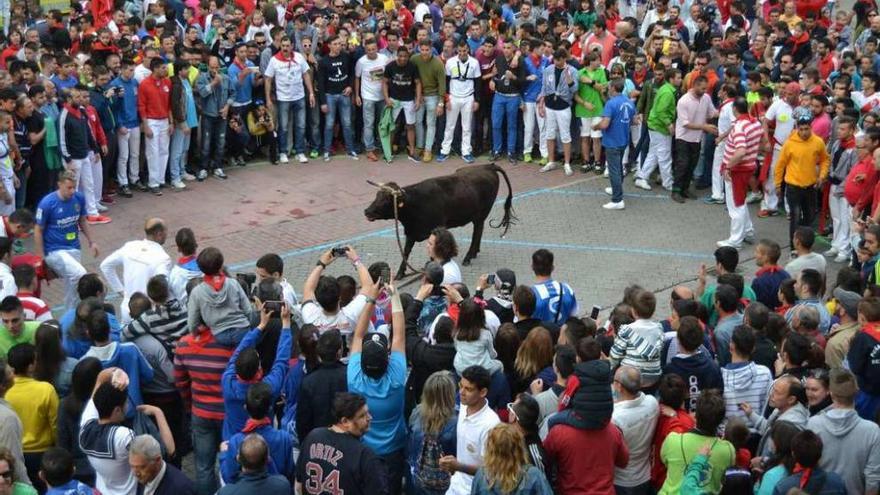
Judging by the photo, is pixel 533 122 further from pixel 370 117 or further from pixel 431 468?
pixel 431 468

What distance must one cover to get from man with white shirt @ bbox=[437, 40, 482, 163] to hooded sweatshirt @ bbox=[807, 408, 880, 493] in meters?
11.5

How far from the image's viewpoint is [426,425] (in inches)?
294

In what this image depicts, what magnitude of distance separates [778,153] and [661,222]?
176 centimetres

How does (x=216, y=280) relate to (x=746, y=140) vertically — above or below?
above

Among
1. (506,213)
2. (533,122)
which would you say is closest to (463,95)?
(533,122)

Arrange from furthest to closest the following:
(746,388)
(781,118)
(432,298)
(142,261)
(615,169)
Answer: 1. (615,169)
2. (781,118)
3. (142,261)
4. (432,298)
5. (746,388)

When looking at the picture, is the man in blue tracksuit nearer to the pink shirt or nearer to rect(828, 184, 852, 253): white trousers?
rect(828, 184, 852, 253): white trousers

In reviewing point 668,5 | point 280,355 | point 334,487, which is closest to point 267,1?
point 668,5

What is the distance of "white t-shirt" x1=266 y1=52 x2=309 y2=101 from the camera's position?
1755 cm

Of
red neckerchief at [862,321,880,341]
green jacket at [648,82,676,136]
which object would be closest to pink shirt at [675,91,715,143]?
green jacket at [648,82,676,136]

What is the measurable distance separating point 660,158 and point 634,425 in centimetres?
980

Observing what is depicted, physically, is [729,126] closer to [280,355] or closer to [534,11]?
[534,11]

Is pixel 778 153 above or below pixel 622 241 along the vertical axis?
above

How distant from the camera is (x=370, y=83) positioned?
18.1 m
